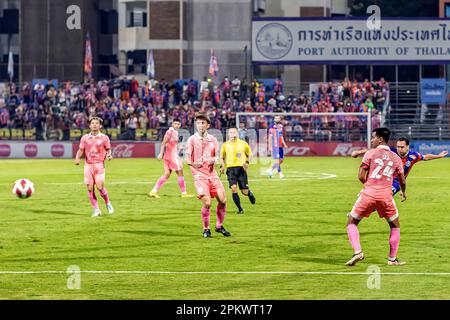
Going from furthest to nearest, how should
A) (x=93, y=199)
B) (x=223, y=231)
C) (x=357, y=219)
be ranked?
(x=93, y=199), (x=223, y=231), (x=357, y=219)

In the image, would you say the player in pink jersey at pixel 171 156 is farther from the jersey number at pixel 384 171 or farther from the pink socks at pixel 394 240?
the jersey number at pixel 384 171

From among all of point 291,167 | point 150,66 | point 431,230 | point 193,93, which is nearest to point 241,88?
point 193,93

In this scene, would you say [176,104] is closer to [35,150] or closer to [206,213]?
[35,150]

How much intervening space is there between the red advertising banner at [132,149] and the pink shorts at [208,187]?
37.3 meters

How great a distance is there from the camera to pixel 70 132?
5844cm

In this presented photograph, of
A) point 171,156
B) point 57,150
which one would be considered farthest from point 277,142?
point 57,150

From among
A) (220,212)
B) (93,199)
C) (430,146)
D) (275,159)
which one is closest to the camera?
(220,212)

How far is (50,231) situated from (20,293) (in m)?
8.04

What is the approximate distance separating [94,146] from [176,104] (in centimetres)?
3740

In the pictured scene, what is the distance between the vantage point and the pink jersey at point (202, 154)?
2019cm

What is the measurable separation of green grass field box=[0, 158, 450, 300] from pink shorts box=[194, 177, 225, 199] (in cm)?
90

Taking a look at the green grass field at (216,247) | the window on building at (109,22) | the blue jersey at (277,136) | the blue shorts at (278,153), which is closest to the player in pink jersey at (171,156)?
the green grass field at (216,247)

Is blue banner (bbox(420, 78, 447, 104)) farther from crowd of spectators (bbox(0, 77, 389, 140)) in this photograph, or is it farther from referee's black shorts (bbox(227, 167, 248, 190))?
referee's black shorts (bbox(227, 167, 248, 190))

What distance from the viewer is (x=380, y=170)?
1625 cm
